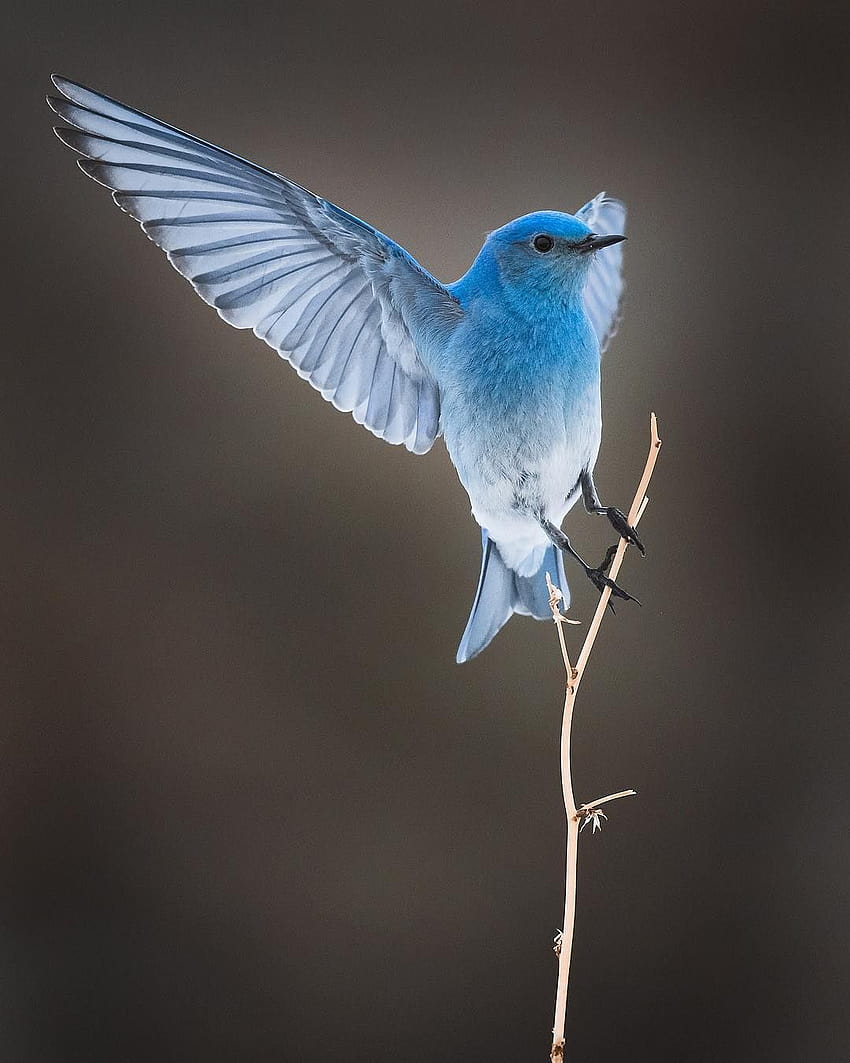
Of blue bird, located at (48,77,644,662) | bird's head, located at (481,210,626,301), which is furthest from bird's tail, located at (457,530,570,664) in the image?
bird's head, located at (481,210,626,301)

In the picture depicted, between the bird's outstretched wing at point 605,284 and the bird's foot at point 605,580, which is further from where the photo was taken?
the bird's outstretched wing at point 605,284

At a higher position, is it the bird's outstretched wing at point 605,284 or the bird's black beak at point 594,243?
the bird's outstretched wing at point 605,284

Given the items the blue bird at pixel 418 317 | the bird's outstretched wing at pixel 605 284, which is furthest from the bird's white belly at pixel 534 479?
the bird's outstretched wing at pixel 605 284

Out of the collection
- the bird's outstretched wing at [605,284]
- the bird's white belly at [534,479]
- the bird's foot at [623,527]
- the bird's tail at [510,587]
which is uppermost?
the bird's outstretched wing at [605,284]

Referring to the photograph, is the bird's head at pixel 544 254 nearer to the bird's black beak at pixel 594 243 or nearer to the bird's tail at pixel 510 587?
the bird's black beak at pixel 594 243

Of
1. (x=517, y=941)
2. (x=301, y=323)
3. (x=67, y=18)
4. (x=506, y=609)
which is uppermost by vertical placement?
(x=67, y=18)

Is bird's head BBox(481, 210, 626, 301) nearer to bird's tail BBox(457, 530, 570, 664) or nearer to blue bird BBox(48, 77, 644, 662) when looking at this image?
blue bird BBox(48, 77, 644, 662)

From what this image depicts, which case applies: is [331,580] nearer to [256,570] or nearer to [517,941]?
[256,570]

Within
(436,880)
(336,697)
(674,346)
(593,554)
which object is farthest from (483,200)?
(436,880)
